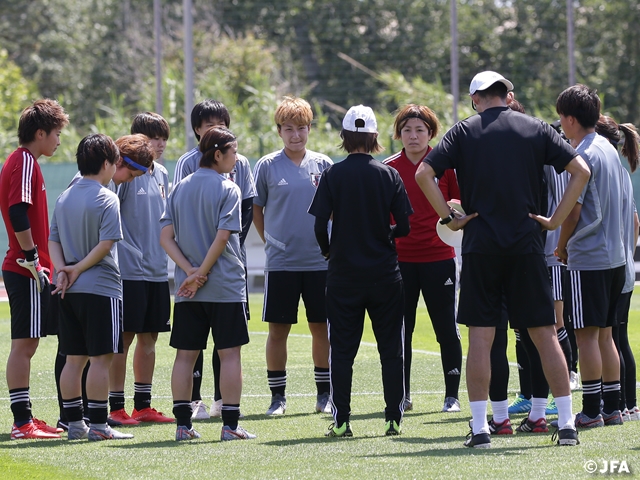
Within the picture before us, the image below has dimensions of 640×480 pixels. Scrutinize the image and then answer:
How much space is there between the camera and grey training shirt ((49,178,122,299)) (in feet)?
21.9

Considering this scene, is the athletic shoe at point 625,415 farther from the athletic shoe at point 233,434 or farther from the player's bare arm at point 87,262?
the player's bare arm at point 87,262

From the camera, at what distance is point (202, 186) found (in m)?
6.64

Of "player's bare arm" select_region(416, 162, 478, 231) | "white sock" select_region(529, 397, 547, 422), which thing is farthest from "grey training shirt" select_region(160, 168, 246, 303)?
"white sock" select_region(529, 397, 547, 422)

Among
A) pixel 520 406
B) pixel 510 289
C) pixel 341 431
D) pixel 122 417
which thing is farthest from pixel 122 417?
pixel 510 289

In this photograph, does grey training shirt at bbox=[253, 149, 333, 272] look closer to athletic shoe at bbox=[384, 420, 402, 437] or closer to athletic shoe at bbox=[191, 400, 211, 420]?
athletic shoe at bbox=[191, 400, 211, 420]

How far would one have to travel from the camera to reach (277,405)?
7941mm

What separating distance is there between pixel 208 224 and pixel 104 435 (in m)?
1.47

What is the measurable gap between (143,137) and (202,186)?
0.92m

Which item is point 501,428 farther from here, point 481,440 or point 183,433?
point 183,433

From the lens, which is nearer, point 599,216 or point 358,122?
point 599,216

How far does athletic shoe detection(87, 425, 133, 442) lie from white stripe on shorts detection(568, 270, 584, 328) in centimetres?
287

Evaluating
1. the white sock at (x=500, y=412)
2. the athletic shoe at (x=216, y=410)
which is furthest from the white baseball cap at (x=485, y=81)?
the athletic shoe at (x=216, y=410)

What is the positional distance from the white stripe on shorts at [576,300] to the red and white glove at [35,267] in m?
3.30
